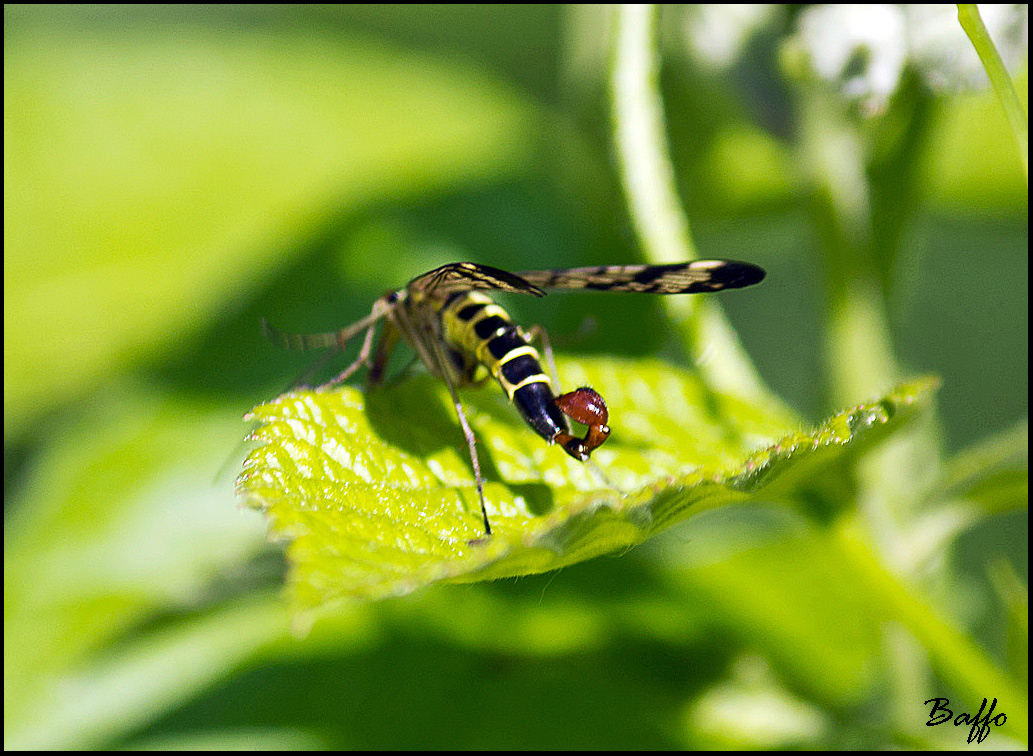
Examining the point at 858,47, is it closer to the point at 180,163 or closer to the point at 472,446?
the point at 472,446

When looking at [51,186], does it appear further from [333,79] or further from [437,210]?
[437,210]

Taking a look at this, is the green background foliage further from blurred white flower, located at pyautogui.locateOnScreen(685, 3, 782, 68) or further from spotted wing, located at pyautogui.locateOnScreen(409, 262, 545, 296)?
spotted wing, located at pyautogui.locateOnScreen(409, 262, 545, 296)

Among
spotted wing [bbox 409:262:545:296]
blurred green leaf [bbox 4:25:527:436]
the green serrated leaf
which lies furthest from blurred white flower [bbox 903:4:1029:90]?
blurred green leaf [bbox 4:25:527:436]

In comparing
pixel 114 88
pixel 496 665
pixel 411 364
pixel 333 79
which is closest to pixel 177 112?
pixel 114 88

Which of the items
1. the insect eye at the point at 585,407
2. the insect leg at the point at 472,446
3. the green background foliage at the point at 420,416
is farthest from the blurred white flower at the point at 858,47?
the insect leg at the point at 472,446

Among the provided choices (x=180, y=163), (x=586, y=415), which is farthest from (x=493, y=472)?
(x=180, y=163)
